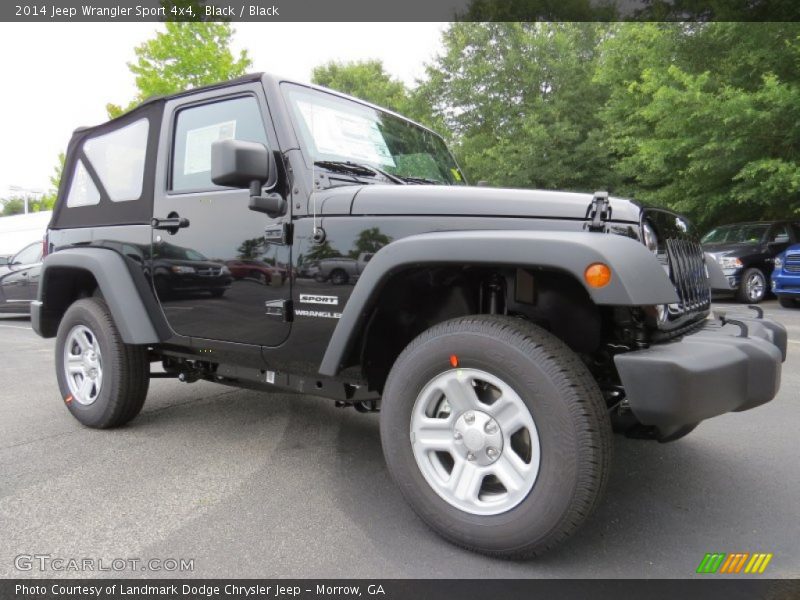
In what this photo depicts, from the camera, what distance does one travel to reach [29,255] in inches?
448

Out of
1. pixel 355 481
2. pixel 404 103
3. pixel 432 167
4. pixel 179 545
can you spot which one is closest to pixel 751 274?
pixel 432 167

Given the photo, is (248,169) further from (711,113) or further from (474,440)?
(711,113)

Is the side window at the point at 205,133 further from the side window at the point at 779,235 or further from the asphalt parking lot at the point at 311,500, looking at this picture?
the side window at the point at 779,235

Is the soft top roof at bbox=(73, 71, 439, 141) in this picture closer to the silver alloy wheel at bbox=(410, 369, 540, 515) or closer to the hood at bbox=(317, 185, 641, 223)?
the hood at bbox=(317, 185, 641, 223)

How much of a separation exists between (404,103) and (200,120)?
1984 cm

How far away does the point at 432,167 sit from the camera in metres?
3.47

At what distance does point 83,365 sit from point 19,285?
28.0ft

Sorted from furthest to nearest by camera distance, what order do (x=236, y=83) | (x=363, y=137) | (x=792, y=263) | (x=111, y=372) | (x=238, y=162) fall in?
(x=792, y=263) → (x=111, y=372) → (x=363, y=137) → (x=236, y=83) → (x=238, y=162)

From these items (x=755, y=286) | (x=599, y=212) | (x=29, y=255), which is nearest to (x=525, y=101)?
(x=755, y=286)

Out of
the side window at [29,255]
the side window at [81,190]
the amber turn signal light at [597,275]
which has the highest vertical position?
the side window at [81,190]

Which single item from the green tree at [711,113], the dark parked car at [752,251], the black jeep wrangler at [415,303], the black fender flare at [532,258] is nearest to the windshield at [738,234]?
the dark parked car at [752,251]

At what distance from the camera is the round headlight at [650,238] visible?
7.07ft

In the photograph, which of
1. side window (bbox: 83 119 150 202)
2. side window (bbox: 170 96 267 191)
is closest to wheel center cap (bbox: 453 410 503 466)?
side window (bbox: 170 96 267 191)

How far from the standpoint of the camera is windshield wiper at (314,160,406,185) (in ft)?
9.00
